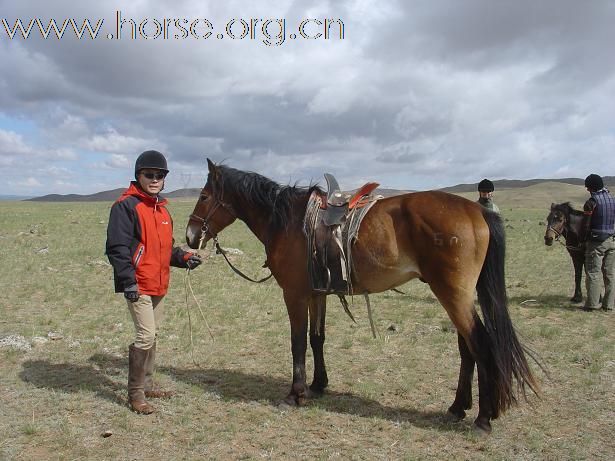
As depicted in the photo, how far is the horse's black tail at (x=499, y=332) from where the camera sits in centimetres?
412

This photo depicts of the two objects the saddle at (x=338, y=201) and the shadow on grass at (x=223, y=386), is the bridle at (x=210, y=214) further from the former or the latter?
the shadow on grass at (x=223, y=386)

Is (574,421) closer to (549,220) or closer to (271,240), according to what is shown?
(271,240)

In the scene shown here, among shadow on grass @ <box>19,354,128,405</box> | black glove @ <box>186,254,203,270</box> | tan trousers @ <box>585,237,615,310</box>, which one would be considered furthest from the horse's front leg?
tan trousers @ <box>585,237,615,310</box>

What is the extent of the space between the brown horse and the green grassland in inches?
16.7

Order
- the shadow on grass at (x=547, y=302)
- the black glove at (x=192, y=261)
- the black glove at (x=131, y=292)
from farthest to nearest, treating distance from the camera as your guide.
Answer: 1. the shadow on grass at (x=547, y=302)
2. the black glove at (x=192, y=261)
3. the black glove at (x=131, y=292)

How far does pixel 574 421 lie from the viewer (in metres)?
4.37

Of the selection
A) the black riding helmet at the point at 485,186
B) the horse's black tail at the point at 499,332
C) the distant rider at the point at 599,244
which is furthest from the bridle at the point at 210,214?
the distant rider at the point at 599,244

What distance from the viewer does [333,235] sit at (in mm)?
4551

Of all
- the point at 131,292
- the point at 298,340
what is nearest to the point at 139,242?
the point at 131,292

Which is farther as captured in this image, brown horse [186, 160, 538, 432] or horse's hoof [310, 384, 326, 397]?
horse's hoof [310, 384, 326, 397]

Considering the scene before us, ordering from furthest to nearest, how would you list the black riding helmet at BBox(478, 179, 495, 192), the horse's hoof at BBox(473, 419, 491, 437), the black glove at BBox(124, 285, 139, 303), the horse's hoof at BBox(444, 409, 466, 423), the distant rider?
the distant rider
the black riding helmet at BBox(478, 179, 495, 192)
the horse's hoof at BBox(444, 409, 466, 423)
the black glove at BBox(124, 285, 139, 303)
the horse's hoof at BBox(473, 419, 491, 437)

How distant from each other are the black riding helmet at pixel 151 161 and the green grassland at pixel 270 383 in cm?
245

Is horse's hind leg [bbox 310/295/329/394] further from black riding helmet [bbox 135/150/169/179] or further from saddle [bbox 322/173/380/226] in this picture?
black riding helmet [bbox 135/150/169/179]

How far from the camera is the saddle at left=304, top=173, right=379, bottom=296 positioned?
4.52 m
